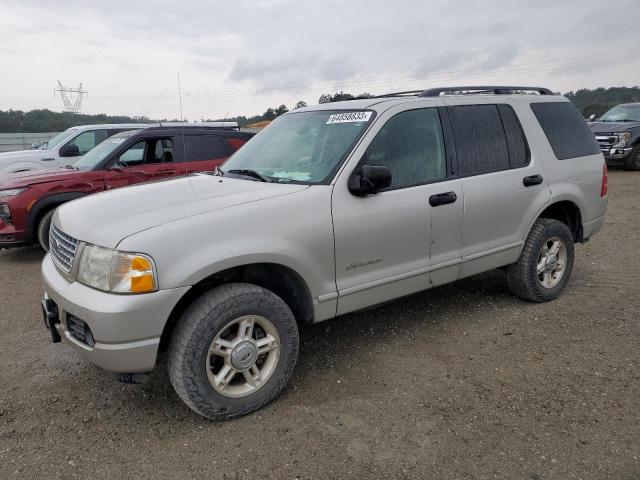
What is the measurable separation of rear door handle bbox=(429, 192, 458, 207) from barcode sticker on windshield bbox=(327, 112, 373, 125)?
28.7 inches

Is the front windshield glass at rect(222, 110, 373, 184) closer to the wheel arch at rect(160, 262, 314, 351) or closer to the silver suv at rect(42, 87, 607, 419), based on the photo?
the silver suv at rect(42, 87, 607, 419)

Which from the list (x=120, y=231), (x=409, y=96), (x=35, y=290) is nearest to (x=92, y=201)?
(x=120, y=231)

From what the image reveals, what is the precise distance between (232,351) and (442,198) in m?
1.85

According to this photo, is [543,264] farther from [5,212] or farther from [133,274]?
[5,212]

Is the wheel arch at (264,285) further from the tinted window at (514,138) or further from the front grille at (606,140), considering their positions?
the front grille at (606,140)

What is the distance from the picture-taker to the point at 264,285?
3.38m

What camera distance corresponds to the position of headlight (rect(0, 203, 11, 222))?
6535 mm

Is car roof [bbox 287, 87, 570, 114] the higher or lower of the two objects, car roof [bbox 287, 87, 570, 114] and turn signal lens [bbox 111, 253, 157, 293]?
the higher

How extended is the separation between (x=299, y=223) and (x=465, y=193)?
1.47 metres

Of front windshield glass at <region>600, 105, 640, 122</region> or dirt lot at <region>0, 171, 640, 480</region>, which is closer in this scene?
dirt lot at <region>0, 171, 640, 480</region>

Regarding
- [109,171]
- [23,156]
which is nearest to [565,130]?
[109,171]

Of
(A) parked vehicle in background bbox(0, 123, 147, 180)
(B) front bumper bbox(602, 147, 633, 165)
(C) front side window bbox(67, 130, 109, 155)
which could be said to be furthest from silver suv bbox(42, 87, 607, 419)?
(B) front bumper bbox(602, 147, 633, 165)

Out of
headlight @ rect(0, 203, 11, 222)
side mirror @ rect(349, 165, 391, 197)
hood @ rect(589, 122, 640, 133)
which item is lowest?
headlight @ rect(0, 203, 11, 222)

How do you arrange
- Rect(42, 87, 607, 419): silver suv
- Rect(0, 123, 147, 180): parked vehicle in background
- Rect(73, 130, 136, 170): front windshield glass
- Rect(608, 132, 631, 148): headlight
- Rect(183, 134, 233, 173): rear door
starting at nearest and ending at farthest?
1. Rect(42, 87, 607, 419): silver suv
2. Rect(73, 130, 136, 170): front windshield glass
3. Rect(183, 134, 233, 173): rear door
4. Rect(0, 123, 147, 180): parked vehicle in background
5. Rect(608, 132, 631, 148): headlight
